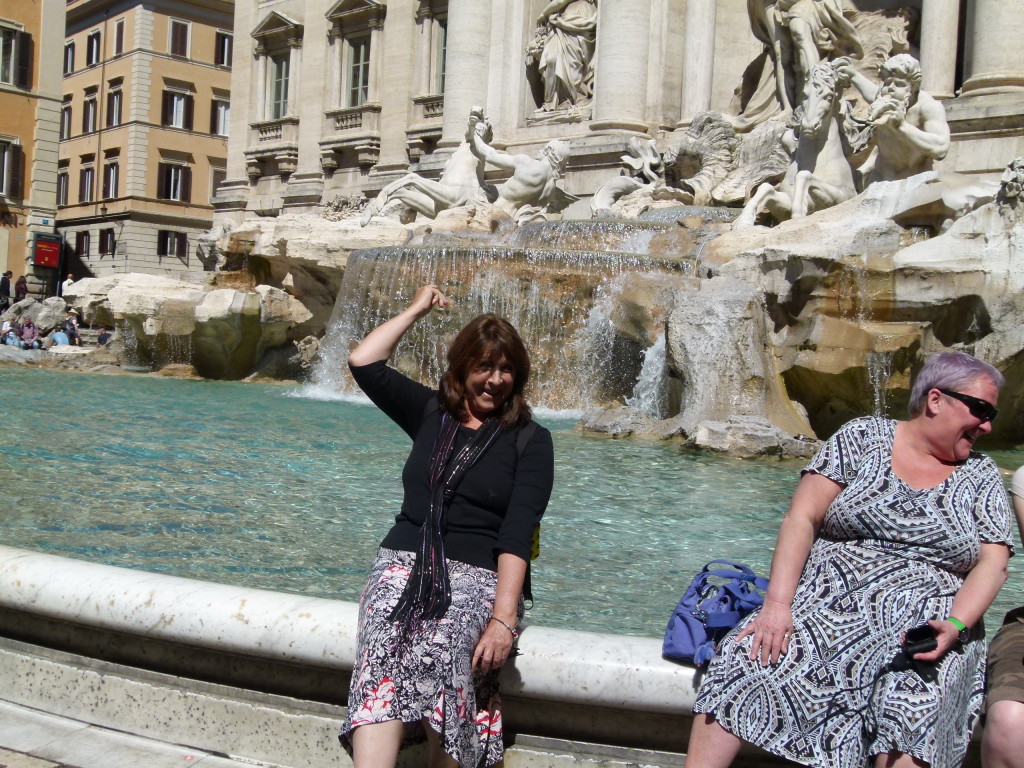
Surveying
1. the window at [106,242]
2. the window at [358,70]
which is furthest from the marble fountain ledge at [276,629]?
the window at [106,242]

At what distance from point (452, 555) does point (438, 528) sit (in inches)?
2.7

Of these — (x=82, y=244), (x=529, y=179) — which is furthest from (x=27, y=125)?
(x=529, y=179)

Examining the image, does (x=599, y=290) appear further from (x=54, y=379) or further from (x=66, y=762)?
(x=66, y=762)

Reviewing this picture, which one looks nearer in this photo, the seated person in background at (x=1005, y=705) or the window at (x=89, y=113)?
the seated person in background at (x=1005, y=705)

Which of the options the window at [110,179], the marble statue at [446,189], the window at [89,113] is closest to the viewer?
the marble statue at [446,189]

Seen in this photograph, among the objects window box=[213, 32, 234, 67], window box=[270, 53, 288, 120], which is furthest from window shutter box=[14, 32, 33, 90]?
window box=[270, 53, 288, 120]

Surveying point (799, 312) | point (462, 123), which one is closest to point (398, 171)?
point (462, 123)

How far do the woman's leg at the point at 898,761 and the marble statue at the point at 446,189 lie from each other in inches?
538

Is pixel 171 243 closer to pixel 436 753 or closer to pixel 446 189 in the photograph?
pixel 446 189

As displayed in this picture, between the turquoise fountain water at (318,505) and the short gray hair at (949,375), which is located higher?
the short gray hair at (949,375)

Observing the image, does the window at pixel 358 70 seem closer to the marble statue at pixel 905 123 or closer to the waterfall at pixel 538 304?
the waterfall at pixel 538 304

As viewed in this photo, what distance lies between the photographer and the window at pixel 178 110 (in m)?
38.7

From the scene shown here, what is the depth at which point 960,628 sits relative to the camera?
230 centimetres

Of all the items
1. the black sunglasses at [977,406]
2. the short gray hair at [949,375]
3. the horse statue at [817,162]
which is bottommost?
the black sunglasses at [977,406]
